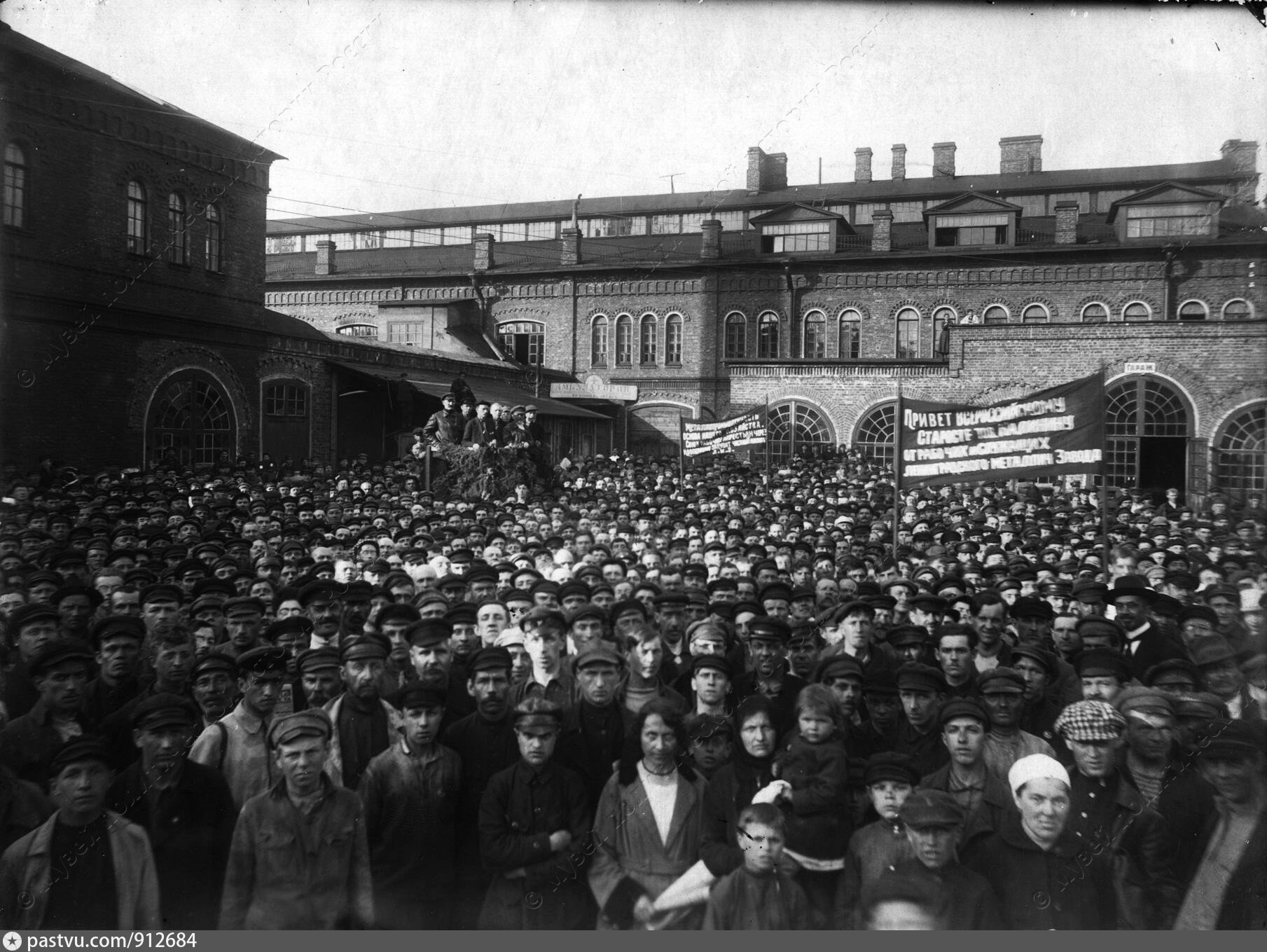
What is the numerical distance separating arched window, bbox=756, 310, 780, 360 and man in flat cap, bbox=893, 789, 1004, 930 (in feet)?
95.0

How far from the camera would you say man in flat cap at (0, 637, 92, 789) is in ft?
13.0

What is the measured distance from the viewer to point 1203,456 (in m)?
20.3

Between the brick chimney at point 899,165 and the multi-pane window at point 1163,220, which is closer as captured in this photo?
the multi-pane window at point 1163,220

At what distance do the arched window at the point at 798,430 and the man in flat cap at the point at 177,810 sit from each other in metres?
22.9

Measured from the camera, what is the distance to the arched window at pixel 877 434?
25.3m

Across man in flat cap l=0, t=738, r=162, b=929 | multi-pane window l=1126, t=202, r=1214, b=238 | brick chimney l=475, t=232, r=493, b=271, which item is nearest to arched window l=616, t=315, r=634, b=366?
brick chimney l=475, t=232, r=493, b=271

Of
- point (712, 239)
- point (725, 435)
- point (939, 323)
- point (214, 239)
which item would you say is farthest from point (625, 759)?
point (712, 239)

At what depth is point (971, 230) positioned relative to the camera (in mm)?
29953

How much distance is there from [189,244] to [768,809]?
671 inches

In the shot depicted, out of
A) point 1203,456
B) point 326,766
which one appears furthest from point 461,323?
point 326,766

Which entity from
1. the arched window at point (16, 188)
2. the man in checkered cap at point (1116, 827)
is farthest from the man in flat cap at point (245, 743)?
the arched window at point (16, 188)

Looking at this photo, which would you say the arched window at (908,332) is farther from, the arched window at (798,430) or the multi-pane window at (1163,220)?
the multi-pane window at (1163,220)

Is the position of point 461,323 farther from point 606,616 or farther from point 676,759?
point 676,759

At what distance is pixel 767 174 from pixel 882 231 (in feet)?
20.3
